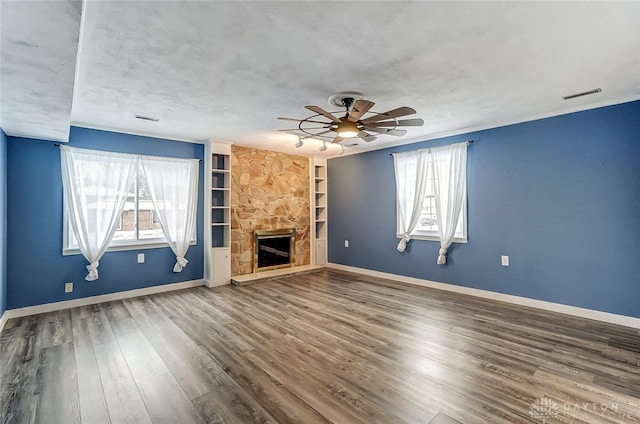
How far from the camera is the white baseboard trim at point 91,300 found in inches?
154

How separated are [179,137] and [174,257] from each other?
204cm

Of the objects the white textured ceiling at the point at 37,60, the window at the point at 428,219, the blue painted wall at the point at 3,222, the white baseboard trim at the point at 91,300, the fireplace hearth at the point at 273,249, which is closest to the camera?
the white textured ceiling at the point at 37,60

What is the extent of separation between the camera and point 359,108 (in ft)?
9.31

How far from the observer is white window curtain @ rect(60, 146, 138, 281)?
13.8 ft

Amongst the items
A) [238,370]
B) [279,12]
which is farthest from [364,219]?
[279,12]

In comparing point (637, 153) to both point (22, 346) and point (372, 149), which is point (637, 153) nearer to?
point (372, 149)

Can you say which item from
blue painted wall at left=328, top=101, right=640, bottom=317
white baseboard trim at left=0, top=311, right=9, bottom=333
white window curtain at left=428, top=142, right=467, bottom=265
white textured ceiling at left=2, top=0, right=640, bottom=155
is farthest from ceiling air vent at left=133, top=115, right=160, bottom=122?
white window curtain at left=428, top=142, right=467, bottom=265

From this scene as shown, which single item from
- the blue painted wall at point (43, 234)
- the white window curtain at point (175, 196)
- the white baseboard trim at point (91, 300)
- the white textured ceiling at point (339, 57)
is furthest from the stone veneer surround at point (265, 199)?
the white textured ceiling at point (339, 57)

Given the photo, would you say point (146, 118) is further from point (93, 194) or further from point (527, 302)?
point (527, 302)

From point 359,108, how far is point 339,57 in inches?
20.6

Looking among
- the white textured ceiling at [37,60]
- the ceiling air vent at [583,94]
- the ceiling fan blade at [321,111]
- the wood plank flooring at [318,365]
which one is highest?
the ceiling air vent at [583,94]

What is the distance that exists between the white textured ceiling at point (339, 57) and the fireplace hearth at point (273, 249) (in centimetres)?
282

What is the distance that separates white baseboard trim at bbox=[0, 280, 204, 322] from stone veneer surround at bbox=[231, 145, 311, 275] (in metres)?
0.97

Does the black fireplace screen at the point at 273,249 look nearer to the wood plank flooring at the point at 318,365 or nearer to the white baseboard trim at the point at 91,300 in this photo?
the white baseboard trim at the point at 91,300
